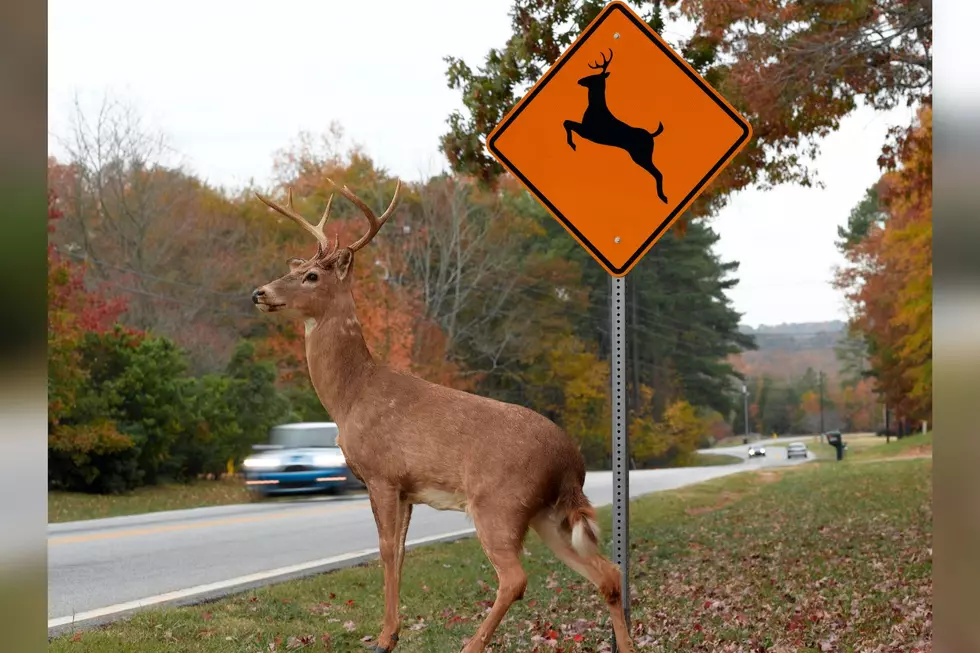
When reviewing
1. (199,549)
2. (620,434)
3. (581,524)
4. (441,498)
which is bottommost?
(199,549)

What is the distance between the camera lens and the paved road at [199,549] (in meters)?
10.4

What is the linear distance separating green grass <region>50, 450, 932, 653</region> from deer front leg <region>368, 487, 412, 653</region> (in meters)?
1.37

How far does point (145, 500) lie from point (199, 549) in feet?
35.2

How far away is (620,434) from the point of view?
17.2 ft

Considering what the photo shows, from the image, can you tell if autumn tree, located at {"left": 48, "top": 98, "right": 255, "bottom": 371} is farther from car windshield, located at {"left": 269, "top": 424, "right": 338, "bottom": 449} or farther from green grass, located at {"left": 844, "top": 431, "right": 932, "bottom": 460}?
green grass, located at {"left": 844, "top": 431, "right": 932, "bottom": 460}

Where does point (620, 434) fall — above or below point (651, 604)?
above

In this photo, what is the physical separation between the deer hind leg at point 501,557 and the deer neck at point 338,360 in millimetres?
959

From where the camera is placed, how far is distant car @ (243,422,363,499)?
75.4 feet

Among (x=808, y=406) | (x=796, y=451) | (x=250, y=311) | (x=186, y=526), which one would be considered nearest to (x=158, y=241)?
(x=250, y=311)

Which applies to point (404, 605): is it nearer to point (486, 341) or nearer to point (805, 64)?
point (805, 64)

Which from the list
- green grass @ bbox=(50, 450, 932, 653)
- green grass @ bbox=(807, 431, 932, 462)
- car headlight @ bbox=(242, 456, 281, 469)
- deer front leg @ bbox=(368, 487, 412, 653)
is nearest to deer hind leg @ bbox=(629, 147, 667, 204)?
deer front leg @ bbox=(368, 487, 412, 653)

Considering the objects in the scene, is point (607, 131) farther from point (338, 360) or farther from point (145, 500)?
point (145, 500)

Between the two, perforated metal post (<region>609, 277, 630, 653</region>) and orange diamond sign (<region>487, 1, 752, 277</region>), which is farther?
orange diamond sign (<region>487, 1, 752, 277</region>)

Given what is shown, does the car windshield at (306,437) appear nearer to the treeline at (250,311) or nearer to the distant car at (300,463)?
the distant car at (300,463)
